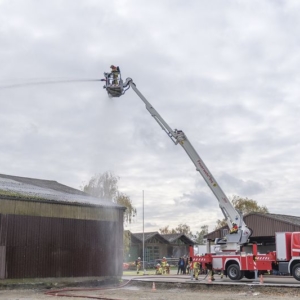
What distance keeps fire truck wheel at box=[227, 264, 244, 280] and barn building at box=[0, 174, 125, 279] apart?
7.52 metres

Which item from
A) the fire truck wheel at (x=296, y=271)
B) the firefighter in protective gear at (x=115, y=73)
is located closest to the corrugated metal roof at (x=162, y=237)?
the fire truck wheel at (x=296, y=271)

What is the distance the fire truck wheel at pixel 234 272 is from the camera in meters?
27.2

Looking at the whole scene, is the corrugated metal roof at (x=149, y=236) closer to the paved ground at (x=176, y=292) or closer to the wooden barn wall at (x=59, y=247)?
the wooden barn wall at (x=59, y=247)

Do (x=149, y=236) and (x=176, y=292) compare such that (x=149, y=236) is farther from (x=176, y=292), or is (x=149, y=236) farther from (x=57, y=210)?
(x=176, y=292)

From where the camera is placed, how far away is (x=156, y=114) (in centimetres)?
2705

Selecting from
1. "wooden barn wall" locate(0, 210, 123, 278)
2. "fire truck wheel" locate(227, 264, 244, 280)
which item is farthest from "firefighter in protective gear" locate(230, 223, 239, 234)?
"wooden barn wall" locate(0, 210, 123, 278)

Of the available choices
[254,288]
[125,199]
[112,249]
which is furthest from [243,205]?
[254,288]

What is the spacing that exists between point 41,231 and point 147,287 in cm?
695

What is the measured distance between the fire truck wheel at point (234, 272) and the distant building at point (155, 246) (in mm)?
40501

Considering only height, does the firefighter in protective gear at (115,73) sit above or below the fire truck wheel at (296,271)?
above

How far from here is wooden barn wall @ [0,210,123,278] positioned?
83.1ft

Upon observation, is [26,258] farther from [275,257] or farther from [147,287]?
[275,257]

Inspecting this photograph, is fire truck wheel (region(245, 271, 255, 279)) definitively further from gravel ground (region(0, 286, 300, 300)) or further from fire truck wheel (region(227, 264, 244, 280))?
gravel ground (region(0, 286, 300, 300))

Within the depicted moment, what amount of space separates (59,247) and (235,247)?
403 inches
